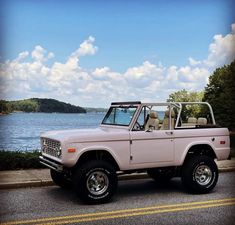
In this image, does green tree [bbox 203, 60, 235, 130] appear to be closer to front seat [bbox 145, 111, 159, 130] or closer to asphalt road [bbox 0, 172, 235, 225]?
asphalt road [bbox 0, 172, 235, 225]

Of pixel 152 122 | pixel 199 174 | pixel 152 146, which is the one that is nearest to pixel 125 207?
pixel 152 146

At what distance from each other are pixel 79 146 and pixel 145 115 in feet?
4.81

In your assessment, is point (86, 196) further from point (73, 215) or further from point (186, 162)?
point (186, 162)

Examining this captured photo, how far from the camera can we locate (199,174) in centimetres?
697

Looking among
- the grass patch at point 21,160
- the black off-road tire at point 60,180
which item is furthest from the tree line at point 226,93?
the grass patch at point 21,160

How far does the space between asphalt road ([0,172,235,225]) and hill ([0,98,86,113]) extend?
5.80 ft

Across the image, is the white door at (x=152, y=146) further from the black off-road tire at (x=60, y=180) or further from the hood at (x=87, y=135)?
the black off-road tire at (x=60, y=180)

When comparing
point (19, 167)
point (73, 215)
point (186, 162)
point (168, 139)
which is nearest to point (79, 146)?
point (73, 215)

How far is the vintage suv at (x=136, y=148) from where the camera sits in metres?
6.07

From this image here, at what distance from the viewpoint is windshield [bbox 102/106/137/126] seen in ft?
22.3

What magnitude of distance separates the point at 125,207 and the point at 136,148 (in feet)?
3.37

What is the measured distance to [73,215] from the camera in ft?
17.4

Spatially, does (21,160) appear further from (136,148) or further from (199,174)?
(199,174)

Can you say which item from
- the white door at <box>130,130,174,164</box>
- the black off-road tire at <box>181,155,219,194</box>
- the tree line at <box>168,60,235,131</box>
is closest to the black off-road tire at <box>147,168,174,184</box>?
the black off-road tire at <box>181,155,219,194</box>
